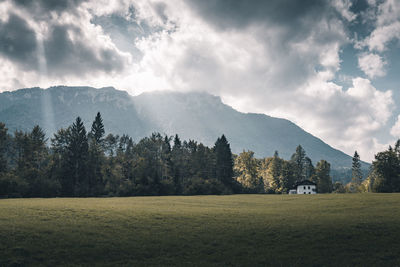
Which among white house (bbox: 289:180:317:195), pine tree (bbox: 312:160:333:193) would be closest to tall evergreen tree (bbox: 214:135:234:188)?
white house (bbox: 289:180:317:195)

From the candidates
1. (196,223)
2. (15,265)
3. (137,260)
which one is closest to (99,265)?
(137,260)

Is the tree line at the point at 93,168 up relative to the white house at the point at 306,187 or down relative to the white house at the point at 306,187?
up

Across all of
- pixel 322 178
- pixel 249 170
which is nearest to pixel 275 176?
pixel 249 170

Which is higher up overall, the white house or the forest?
the forest

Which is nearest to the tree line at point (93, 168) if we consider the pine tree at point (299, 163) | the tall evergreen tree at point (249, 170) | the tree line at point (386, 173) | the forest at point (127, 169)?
the forest at point (127, 169)

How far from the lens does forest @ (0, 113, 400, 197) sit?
75062 millimetres

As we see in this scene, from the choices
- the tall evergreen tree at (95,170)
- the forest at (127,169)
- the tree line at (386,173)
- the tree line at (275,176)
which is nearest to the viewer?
the forest at (127,169)

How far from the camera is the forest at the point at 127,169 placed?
75.1 m

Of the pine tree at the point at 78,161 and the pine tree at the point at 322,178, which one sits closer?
the pine tree at the point at 78,161

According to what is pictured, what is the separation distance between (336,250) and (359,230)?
553 centimetres

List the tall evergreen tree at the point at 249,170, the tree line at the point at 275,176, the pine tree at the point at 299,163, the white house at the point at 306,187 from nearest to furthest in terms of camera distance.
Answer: the white house at the point at 306,187, the tall evergreen tree at the point at 249,170, the tree line at the point at 275,176, the pine tree at the point at 299,163

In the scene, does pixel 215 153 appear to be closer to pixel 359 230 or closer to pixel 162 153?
pixel 162 153

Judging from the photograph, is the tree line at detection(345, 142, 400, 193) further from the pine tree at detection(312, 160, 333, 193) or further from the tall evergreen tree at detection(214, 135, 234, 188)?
the tall evergreen tree at detection(214, 135, 234, 188)

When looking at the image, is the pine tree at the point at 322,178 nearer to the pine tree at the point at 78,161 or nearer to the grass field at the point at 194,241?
the pine tree at the point at 78,161
